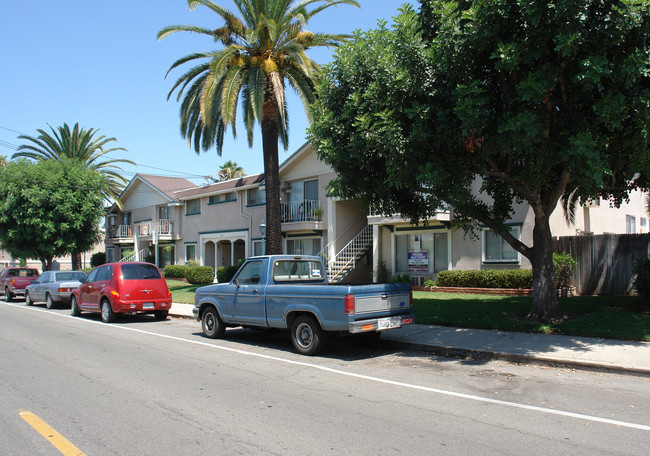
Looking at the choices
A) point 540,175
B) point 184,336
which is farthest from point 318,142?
point 184,336

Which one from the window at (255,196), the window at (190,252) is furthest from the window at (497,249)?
the window at (190,252)

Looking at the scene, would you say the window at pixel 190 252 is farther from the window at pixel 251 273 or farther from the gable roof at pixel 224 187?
the window at pixel 251 273

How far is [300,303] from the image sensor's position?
9.23m

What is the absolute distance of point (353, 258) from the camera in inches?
928

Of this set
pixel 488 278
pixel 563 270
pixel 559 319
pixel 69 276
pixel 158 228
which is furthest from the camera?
pixel 158 228

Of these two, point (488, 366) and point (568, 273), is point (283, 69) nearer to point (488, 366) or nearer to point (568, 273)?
point (568, 273)

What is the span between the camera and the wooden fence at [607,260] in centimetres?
1639

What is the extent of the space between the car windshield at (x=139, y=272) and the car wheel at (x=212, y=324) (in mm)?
4194

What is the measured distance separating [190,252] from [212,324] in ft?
77.5

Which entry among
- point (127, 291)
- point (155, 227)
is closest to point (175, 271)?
point (155, 227)

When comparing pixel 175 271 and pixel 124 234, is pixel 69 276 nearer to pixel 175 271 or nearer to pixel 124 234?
pixel 175 271

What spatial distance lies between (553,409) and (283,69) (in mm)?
16538

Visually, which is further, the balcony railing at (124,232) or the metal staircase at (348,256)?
the balcony railing at (124,232)

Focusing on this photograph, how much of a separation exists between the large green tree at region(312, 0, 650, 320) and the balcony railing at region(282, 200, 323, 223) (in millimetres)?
13288
